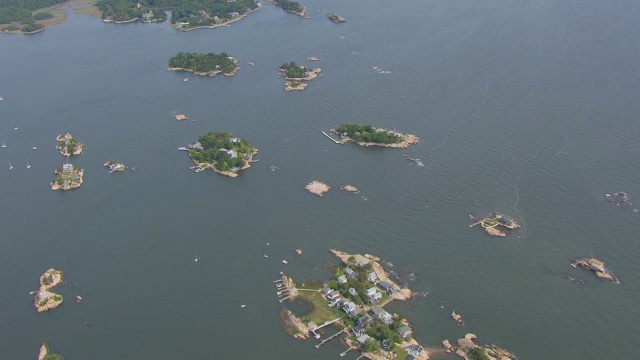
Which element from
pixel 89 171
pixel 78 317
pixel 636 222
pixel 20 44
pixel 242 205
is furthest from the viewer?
pixel 20 44

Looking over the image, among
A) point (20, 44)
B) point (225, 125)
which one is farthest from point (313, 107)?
point (20, 44)

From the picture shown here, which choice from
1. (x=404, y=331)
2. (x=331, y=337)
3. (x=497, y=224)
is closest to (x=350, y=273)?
(x=331, y=337)

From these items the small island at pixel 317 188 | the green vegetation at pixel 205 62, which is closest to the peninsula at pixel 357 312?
the small island at pixel 317 188

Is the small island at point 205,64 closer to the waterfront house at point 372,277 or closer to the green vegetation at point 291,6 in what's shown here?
the green vegetation at point 291,6

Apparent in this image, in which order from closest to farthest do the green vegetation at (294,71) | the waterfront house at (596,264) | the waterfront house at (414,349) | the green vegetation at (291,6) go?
the waterfront house at (414,349) < the waterfront house at (596,264) < the green vegetation at (294,71) < the green vegetation at (291,6)

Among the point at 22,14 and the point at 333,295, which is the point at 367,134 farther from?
the point at 22,14

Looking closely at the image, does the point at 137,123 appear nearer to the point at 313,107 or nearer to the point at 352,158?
the point at 313,107
